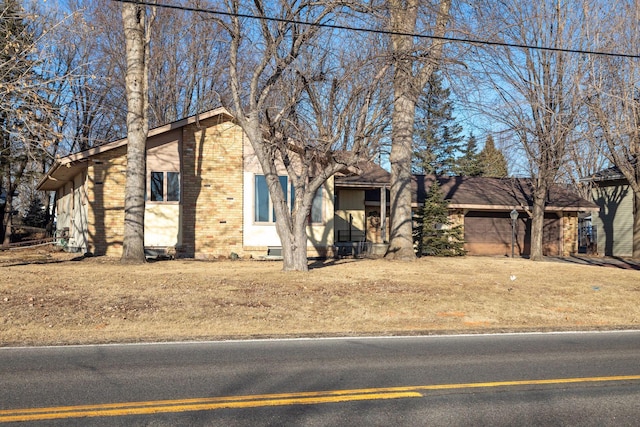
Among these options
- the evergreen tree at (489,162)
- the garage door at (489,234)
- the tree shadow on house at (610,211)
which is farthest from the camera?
the evergreen tree at (489,162)

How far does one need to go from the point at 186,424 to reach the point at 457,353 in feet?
15.6

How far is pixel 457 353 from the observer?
8875 millimetres

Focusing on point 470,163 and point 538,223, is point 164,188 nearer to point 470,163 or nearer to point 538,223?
point 538,223

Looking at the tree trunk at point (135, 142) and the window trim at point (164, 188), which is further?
the window trim at point (164, 188)

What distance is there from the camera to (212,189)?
22797 millimetres

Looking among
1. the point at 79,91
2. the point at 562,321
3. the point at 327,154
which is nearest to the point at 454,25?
the point at 327,154

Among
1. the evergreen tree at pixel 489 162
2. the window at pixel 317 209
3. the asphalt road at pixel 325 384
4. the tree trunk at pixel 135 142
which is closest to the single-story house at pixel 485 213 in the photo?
the window at pixel 317 209

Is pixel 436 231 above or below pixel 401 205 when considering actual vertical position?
below

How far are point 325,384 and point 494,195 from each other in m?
26.7

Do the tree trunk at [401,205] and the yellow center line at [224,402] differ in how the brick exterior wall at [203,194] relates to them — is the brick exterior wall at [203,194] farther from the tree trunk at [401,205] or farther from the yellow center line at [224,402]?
the yellow center line at [224,402]

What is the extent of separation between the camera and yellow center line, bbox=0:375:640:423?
18.5 feet

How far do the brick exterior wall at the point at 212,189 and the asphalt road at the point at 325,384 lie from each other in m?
13.4

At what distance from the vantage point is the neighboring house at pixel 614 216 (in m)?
33.3

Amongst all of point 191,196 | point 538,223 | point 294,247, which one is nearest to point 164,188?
point 191,196
